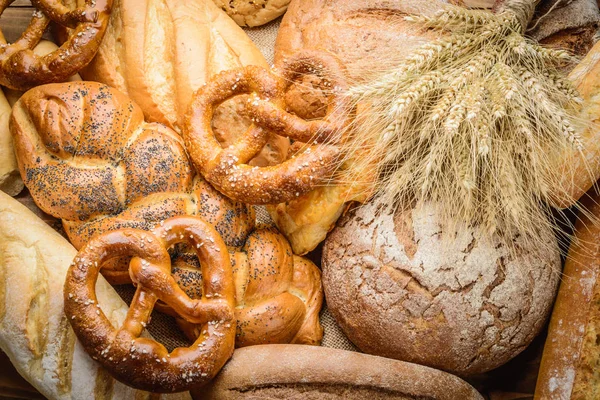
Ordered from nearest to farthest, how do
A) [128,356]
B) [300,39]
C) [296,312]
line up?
[128,356] < [296,312] < [300,39]

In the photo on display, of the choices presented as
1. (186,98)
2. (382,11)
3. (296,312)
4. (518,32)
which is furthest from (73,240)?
(518,32)

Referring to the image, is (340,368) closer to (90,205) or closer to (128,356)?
(128,356)

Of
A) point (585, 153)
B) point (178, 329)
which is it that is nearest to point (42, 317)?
point (178, 329)

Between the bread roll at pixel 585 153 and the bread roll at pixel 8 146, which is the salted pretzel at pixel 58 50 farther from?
the bread roll at pixel 585 153

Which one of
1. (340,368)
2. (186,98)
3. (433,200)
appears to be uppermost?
(186,98)

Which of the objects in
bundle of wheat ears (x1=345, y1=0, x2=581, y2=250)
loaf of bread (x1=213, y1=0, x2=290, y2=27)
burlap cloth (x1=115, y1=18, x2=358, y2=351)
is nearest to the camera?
bundle of wheat ears (x1=345, y1=0, x2=581, y2=250)

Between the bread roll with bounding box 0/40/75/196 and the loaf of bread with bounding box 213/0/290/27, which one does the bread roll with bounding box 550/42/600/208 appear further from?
the bread roll with bounding box 0/40/75/196

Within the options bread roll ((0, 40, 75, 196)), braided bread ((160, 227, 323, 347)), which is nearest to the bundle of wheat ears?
braided bread ((160, 227, 323, 347))
